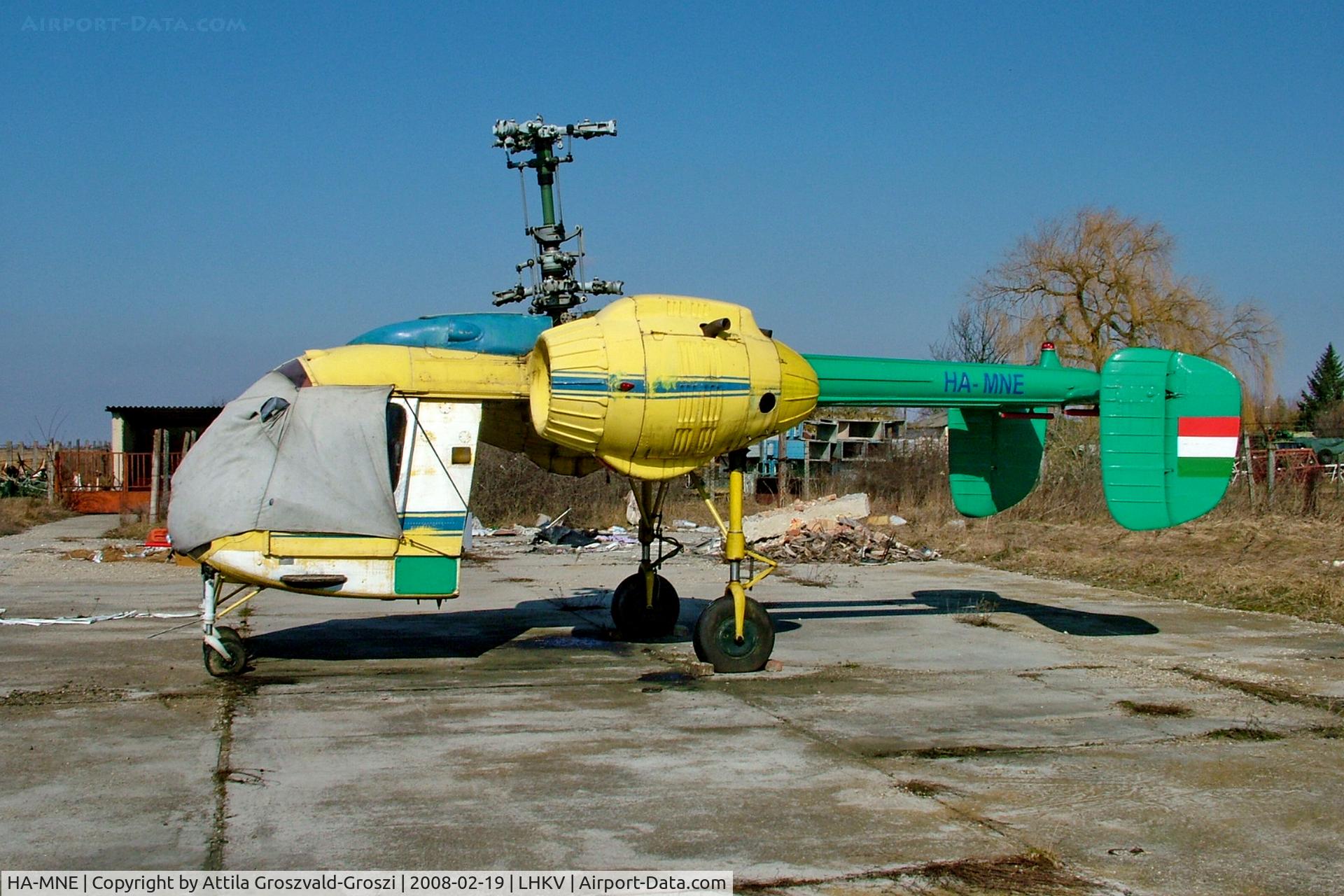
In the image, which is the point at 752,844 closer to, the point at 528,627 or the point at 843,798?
the point at 843,798

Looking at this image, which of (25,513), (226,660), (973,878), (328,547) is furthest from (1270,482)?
(25,513)

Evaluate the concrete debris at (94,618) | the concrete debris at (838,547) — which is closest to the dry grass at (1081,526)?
the concrete debris at (838,547)

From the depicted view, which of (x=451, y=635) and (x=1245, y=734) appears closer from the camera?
(x=1245, y=734)

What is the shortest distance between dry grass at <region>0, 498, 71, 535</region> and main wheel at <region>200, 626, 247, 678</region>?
18.5 metres

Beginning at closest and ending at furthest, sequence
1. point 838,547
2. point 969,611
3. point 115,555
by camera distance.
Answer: point 969,611 < point 115,555 < point 838,547

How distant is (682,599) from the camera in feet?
47.4

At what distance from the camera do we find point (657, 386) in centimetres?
872

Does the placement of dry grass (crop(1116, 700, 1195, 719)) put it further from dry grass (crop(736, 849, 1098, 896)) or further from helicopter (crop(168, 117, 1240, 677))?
dry grass (crop(736, 849, 1098, 896))

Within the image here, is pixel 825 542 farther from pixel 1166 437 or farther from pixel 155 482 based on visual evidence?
pixel 155 482

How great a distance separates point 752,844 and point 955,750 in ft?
6.85

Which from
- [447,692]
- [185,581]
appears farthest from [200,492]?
[185,581]

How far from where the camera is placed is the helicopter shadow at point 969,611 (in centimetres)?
1170

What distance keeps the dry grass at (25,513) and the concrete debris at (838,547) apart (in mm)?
16380

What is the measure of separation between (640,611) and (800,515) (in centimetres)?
1099
